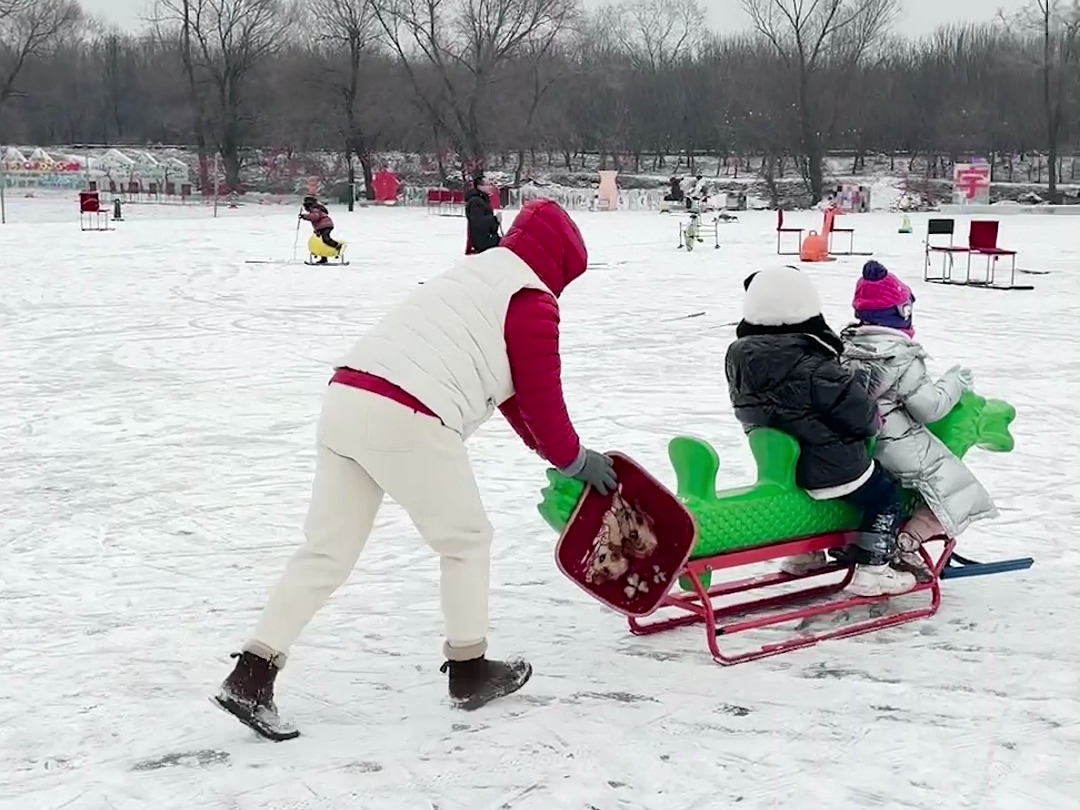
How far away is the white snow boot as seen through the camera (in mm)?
4293

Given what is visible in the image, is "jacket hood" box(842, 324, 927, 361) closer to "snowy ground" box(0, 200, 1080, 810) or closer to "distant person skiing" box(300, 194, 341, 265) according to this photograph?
"snowy ground" box(0, 200, 1080, 810)

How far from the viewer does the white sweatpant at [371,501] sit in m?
3.22

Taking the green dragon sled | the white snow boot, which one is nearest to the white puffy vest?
the green dragon sled

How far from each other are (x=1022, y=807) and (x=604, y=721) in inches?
42.3

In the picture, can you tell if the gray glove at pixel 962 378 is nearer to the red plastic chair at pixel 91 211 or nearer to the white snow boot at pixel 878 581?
the white snow boot at pixel 878 581

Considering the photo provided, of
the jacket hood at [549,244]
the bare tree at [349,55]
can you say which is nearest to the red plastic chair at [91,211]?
the bare tree at [349,55]

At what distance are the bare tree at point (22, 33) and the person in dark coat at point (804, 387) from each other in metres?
70.0

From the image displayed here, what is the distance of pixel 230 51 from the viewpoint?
208 ft

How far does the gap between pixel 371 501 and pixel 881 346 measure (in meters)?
1.96

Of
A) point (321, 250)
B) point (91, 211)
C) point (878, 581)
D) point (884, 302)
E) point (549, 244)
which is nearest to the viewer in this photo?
point (549, 244)

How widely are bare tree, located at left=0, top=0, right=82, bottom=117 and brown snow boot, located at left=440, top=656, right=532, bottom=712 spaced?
70.4 metres

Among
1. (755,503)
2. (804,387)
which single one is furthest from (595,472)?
(804,387)

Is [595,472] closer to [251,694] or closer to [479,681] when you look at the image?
[479,681]

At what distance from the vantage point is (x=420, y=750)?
3301 mm
